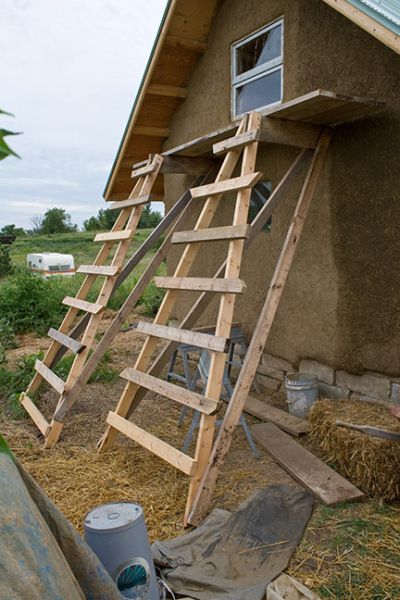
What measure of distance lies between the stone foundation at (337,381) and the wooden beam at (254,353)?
121 cm

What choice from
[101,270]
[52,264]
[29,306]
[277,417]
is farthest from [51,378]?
[52,264]

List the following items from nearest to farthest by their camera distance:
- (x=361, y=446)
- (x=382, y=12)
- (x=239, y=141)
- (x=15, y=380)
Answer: (x=382, y=12)
(x=361, y=446)
(x=239, y=141)
(x=15, y=380)

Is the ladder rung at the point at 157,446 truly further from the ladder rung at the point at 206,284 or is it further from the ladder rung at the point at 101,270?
the ladder rung at the point at 101,270

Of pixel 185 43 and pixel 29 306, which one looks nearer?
pixel 185 43

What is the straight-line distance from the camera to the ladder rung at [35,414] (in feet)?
17.2

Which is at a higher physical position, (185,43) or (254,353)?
(185,43)

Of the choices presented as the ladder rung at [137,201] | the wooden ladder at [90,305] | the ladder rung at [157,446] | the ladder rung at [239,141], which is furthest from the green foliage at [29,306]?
the ladder rung at [239,141]

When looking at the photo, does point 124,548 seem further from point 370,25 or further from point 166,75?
point 166,75

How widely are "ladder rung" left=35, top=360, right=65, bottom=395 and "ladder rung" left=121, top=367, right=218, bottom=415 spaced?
106 cm

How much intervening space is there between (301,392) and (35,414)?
2929 millimetres

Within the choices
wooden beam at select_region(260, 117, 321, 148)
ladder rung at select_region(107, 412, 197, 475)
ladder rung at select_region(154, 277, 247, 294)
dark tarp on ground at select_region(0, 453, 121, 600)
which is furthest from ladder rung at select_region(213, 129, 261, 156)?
dark tarp on ground at select_region(0, 453, 121, 600)

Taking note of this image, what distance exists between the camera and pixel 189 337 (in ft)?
13.6

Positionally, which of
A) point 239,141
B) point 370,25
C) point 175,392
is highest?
point 370,25

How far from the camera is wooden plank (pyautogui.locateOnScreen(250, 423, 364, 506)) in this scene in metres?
3.81
